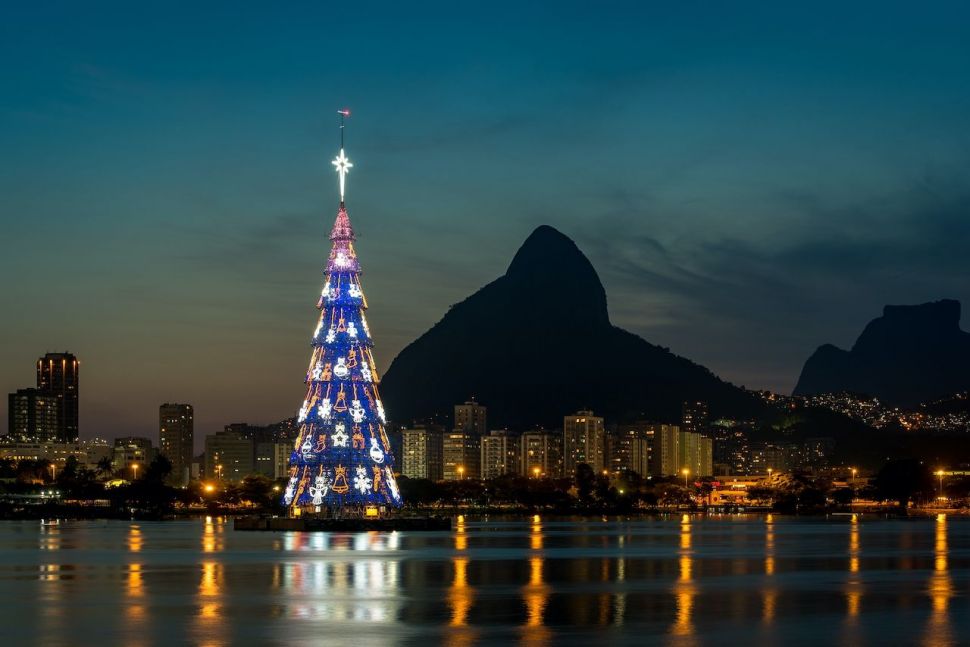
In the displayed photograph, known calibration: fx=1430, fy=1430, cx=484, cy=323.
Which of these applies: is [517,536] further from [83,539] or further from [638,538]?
[83,539]

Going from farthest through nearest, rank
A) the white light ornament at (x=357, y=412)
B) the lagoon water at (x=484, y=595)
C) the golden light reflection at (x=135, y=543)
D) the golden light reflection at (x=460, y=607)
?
the white light ornament at (x=357, y=412) → the golden light reflection at (x=135, y=543) → the lagoon water at (x=484, y=595) → the golden light reflection at (x=460, y=607)

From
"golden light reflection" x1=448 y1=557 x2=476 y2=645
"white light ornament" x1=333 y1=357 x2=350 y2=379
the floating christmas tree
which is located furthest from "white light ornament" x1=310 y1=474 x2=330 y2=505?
"golden light reflection" x1=448 y1=557 x2=476 y2=645

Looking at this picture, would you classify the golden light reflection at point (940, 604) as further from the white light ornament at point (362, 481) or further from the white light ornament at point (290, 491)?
the white light ornament at point (290, 491)

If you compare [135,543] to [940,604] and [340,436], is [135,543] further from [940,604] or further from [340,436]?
[940,604]

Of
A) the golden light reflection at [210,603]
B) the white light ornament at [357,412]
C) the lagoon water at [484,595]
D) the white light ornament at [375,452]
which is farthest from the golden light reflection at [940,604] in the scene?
the white light ornament at [375,452]

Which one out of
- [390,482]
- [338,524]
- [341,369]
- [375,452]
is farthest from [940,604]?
[390,482]

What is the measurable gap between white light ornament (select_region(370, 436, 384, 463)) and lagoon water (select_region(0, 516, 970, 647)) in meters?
23.8

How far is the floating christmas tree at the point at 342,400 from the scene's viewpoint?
110 m

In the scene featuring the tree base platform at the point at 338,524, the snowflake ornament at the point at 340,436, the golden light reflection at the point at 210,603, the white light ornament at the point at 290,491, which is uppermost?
the snowflake ornament at the point at 340,436

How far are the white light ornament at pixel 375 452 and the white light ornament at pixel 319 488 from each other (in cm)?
470

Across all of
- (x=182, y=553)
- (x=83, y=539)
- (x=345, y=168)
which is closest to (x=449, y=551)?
(x=182, y=553)

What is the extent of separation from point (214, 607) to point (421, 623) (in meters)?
8.19

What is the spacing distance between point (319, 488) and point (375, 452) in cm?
620

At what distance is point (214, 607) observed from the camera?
4466 cm
